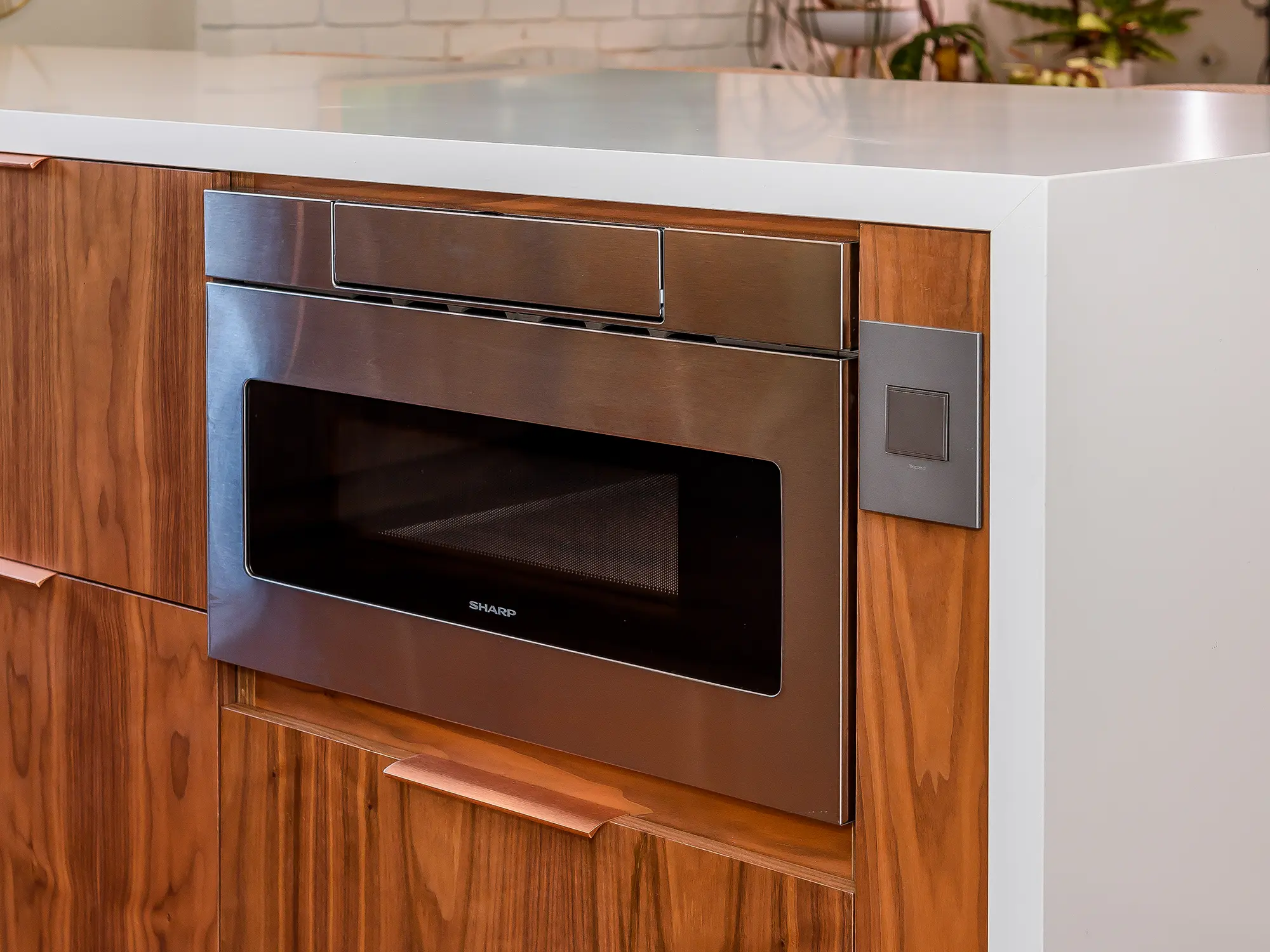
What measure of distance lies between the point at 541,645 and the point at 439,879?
7.8 inches

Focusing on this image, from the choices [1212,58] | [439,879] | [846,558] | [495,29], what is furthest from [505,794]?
[1212,58]

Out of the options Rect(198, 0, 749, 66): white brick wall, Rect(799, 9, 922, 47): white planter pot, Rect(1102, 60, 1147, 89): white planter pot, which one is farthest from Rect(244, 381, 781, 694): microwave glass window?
Rect(1102, 60, 1147, 89): white planter pot

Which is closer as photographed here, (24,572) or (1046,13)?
(24,572)

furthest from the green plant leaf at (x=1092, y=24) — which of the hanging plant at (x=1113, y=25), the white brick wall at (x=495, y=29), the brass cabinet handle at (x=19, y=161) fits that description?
the brass cabinet handle at (x=19, y=161)

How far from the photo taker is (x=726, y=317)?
785 millimetres

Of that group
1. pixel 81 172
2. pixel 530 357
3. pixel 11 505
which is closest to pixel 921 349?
pixel 530 357

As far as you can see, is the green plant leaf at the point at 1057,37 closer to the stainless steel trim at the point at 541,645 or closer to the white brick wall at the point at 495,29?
the white brick wall at the point at 495,29

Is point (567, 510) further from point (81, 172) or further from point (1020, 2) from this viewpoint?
point (1020, 2)

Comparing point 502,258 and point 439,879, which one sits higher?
point 502,258

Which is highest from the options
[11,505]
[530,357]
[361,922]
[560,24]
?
[560,24]

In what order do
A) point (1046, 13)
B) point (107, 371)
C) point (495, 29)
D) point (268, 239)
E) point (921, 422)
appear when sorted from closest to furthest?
point (921, 422) < point (268, 239) < point (107, 371) < point (495, 29) < point (1046, 13)

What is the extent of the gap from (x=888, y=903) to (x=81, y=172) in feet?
2.72

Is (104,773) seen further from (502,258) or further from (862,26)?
(862,26)

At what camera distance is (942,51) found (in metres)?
3.59
